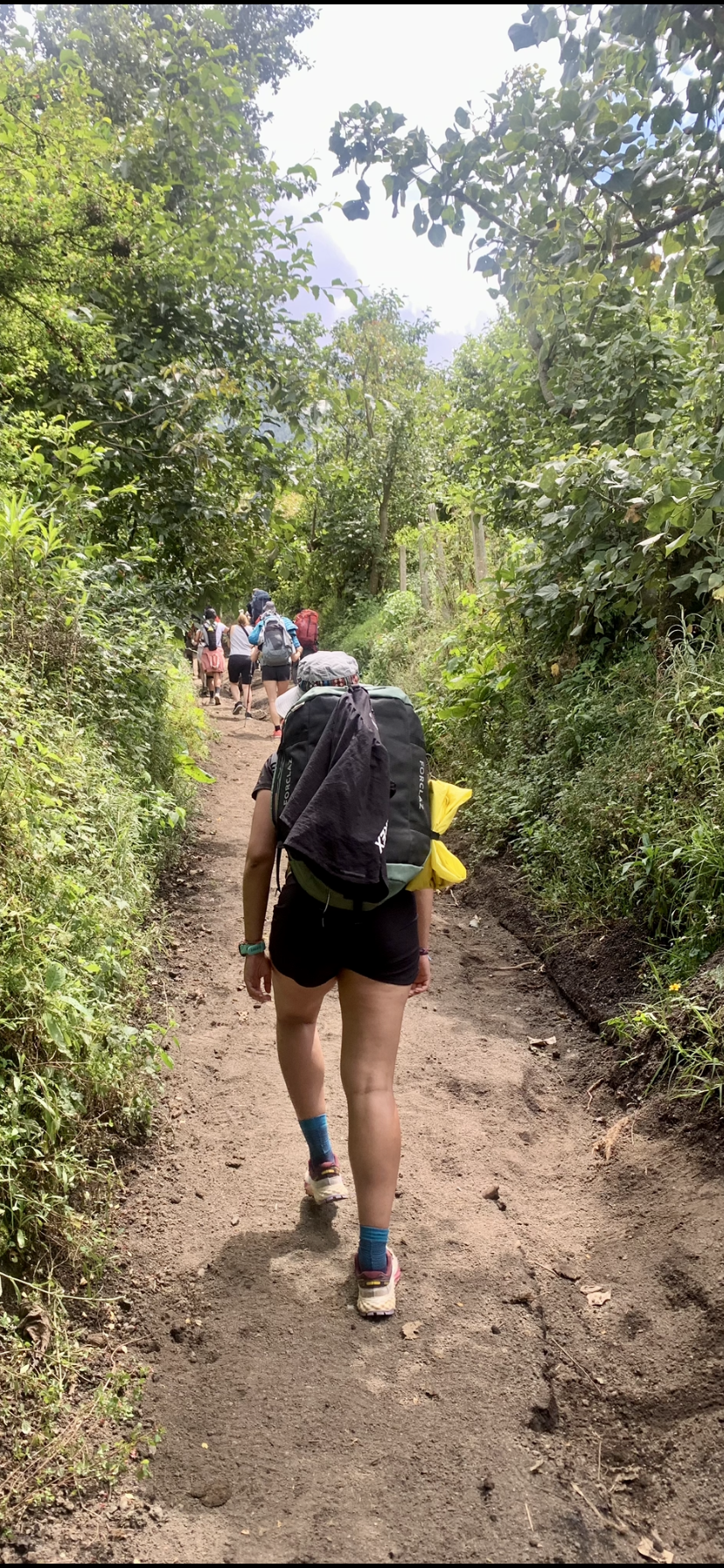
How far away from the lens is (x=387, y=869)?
2.24m

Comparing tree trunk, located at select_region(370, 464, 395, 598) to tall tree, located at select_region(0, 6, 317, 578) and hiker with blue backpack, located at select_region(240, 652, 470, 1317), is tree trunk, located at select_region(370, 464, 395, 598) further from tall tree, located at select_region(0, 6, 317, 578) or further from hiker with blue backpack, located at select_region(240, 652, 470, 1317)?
hiker with blue backpack, located at select_region(240, 652, 470, 1317)

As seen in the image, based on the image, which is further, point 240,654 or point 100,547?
point 240,654

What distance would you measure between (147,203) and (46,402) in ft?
5.83

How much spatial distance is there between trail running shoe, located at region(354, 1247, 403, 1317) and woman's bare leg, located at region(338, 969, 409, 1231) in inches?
5.7

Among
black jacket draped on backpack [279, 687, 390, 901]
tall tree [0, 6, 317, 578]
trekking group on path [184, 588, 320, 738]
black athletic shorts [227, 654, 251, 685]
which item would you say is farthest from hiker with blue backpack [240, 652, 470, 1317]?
black athletic shorts [227, 654, 251, 685]

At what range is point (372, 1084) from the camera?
2342 millimetres

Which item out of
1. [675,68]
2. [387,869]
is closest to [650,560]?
[675,68]

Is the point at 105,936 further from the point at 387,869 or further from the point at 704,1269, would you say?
the point at 704,1269

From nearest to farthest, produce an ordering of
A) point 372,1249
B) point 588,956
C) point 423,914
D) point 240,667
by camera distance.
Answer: point 372,1249 < point 423,914 < point 588,956 < point 240,667

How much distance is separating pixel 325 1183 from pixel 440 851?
3.99ft

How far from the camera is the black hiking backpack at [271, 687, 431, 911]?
7.34ft

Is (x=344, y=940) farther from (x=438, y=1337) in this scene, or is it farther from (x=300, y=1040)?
(x=438, y=1337)

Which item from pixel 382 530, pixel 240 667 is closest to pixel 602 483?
pixel 240 667

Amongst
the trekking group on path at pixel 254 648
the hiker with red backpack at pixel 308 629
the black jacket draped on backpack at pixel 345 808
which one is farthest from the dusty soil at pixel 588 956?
the hiker with red backpack at pixel 308 629
